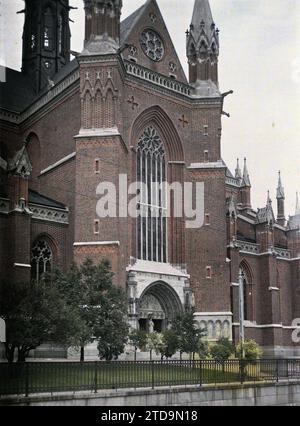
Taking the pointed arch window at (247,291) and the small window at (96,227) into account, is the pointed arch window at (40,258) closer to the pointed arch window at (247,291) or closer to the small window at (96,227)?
the small window at (96,227)

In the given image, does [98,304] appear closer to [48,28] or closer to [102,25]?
[102,25]

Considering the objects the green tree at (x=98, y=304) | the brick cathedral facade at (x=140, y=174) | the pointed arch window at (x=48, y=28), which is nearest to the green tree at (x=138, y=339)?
the green tree at (x=98, y=304)

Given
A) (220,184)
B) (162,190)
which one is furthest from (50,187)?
(220,184)

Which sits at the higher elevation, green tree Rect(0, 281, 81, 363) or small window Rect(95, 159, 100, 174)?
small window Rect(95, 159, 100, 174)

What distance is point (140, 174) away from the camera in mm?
41188

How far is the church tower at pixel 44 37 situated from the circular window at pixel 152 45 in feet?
50.5

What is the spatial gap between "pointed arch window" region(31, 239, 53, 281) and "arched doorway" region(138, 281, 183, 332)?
6151 millimetres

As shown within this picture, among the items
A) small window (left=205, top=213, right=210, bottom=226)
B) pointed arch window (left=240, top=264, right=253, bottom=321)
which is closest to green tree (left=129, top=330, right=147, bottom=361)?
small window (left=205, top=213, right=210, bottom=226)

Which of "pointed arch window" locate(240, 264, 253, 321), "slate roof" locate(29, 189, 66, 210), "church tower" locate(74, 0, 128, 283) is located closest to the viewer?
"church tower" locate(74, 0, 128, 283)

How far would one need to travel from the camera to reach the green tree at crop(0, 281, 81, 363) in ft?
72.6

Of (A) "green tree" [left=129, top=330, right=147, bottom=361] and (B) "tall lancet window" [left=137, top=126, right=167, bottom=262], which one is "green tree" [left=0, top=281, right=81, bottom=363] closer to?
(A) "green tree" [left=129, top=330, right=147, bottom=361]

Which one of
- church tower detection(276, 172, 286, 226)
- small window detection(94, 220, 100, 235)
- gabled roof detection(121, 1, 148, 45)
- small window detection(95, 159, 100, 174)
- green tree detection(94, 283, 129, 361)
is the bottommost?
green tree detection(94, 283, 129, 361)

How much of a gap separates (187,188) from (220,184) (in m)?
2.19

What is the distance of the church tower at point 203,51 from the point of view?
45281 millimetres
